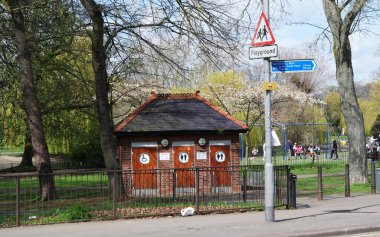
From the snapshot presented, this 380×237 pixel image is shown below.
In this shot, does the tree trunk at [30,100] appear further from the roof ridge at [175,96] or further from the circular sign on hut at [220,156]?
the circular sign on hut at [220,156]

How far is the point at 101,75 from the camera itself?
1719 cm

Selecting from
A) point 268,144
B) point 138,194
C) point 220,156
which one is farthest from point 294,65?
point 220,156

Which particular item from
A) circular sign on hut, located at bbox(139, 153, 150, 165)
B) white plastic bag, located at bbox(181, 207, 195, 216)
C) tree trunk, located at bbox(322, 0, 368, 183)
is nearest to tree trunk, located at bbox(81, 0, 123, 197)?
circular sign on hut, located at bbox(139, 153, 150, 165)

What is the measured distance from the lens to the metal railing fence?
12742mm

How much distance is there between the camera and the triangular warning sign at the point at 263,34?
11498 millimetres

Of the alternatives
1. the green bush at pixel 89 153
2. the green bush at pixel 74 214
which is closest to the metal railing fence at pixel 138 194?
the green bush at pixel 74 214

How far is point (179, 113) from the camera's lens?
827 inches

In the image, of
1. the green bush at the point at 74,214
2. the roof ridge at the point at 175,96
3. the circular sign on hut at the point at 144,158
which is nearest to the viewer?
the green bush at the point at 74,214

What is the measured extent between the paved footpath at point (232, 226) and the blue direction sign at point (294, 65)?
11.1 ft

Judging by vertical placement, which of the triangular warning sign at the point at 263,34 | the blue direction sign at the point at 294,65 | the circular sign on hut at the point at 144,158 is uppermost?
the triangular warning sign at the point at 263,34

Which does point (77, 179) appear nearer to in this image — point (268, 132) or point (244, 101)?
point (268, 132)

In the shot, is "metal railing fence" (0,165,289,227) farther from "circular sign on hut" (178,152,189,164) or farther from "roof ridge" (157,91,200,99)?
"roof ridge" (157,91,200,99)

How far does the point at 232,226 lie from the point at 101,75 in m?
7.70

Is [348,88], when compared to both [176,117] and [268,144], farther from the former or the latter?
[268,144]
